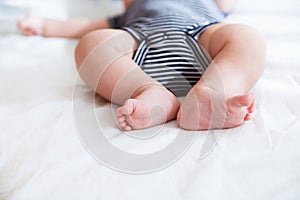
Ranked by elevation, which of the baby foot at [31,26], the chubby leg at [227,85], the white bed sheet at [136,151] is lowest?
the baby foot at [31,26]

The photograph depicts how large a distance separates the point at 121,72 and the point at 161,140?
0.15 metres

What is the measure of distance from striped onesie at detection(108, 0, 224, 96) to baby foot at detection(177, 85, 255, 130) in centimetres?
10

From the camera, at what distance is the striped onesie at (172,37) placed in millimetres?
667

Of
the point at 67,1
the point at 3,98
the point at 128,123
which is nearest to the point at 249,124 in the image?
the point at 128,123

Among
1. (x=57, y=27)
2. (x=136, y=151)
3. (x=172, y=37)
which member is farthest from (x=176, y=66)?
(x=57, y=27)

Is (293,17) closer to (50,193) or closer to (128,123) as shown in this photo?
(128,123)

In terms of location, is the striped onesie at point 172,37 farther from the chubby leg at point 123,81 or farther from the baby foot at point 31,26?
the baby foot at point 31,26

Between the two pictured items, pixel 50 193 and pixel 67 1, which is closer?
pixel 50 193

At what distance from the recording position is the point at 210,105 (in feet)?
1.79

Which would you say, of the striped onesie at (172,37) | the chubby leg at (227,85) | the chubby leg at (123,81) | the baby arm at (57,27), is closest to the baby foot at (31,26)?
the baby arm at (57,27)

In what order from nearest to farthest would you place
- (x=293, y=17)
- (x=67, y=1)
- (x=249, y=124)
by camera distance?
(x=249, y=124), (x=293, y=17), (x=67, y=1)

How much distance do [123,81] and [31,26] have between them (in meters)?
0.46

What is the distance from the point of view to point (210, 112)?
0.54m

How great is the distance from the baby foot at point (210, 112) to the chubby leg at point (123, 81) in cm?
3
